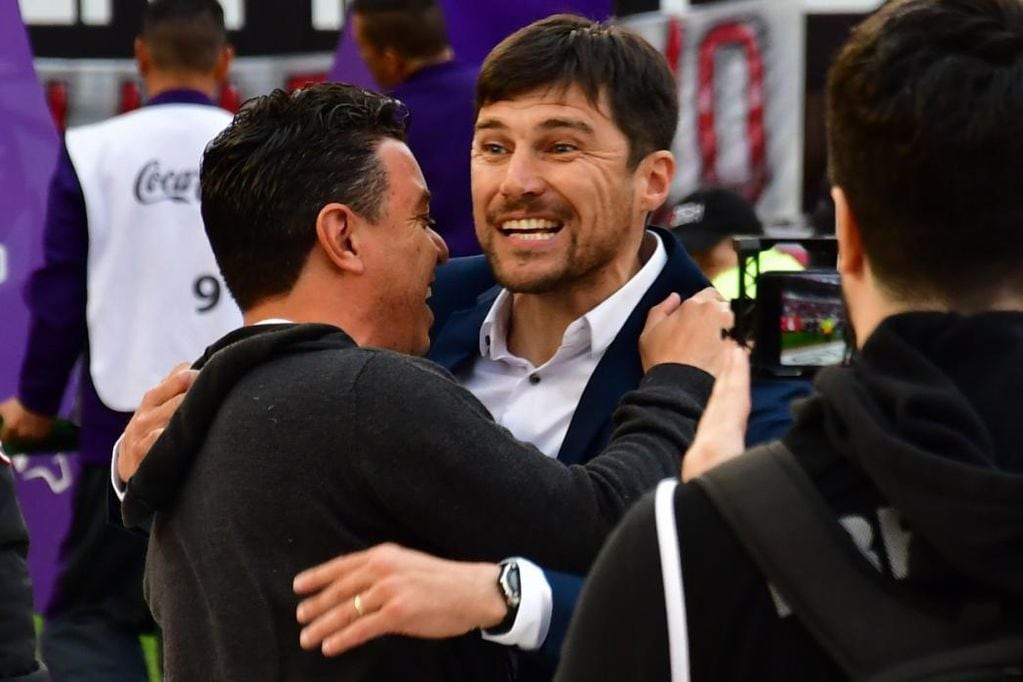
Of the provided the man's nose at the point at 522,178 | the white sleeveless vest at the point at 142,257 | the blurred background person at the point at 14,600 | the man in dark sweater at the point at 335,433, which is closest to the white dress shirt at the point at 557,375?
the man in dark sweater at the point at 335,433

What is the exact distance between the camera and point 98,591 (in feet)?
17.4

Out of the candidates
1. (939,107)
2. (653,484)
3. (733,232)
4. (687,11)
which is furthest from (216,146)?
(687,11)

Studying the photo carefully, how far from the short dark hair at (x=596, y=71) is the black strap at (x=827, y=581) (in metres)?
1.41

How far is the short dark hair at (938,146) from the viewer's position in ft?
5.17

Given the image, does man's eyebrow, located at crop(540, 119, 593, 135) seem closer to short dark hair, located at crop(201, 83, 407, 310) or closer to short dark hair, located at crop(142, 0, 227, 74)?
short dark hair, located at crop(201, 83, 407, 310)

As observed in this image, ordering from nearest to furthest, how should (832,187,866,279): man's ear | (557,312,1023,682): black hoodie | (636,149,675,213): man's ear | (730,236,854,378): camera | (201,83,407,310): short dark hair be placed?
1. (557,312,1023,682): black hoodie
2. (832,187,866,279): man's ear
3. (730,236,854,378): camera
4. (201,83,407,310): short dark hair
5. (636,149,675,213): man's ear

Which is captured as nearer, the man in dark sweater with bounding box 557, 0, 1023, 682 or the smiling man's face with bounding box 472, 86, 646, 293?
the man in dark sweater with bounding box 557, 0, 1023, 682

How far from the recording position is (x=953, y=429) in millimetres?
1527

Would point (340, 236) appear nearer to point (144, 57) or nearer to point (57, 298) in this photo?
point (57, 298)

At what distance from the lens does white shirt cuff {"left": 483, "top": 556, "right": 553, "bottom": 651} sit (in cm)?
236

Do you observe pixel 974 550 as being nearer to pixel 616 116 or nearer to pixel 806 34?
pixel 616 116

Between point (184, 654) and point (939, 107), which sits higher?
point (939, 107)

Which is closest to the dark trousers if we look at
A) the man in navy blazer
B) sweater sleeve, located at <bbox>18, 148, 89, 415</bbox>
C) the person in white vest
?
the person in white vest

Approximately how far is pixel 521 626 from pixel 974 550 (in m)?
0.98
